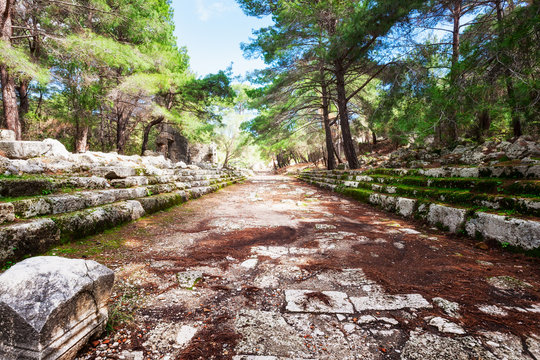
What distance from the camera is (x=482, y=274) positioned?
1612 millimetres

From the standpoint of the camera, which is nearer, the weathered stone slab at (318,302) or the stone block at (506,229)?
the weathered stone slab at (318,302)

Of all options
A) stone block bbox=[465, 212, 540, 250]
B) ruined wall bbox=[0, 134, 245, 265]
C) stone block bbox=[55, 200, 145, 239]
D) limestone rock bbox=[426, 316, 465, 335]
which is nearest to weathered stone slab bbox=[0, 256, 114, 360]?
ruined wall bbox=[0, 134, 245, 265]

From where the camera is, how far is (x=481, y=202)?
8.22 ft

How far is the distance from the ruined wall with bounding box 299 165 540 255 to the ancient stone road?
20 cm

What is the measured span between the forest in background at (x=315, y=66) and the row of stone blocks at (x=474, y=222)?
1.61 m

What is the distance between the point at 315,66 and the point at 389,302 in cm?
808

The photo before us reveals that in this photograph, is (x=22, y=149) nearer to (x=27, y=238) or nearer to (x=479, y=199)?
(x=27, y=238)

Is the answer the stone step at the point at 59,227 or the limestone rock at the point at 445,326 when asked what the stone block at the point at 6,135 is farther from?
the limestone rock at the point at 445,326

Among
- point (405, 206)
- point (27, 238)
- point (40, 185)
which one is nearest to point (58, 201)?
point (40, 185)

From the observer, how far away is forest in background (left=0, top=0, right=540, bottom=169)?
369 centimetres

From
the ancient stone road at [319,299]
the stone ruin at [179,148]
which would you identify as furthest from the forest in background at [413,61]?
the stone ruin at [179,148]

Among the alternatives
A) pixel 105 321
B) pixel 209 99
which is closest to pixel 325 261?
pixel 105 321

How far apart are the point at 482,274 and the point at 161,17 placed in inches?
501

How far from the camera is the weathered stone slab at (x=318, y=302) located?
1267mm
